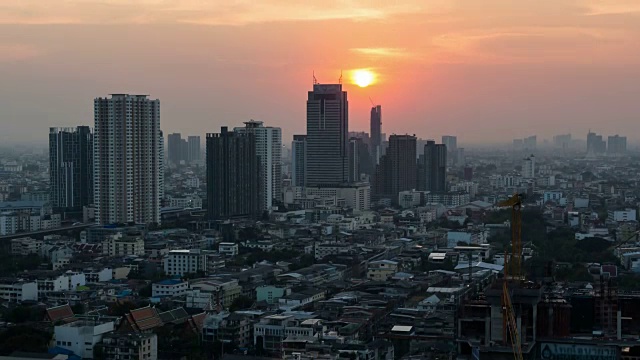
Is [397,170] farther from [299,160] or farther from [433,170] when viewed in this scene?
[299,160]

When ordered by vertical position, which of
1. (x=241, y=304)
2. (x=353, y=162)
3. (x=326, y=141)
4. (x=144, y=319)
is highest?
(x=326, y=141)

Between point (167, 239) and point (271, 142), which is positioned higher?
point (271, 142)

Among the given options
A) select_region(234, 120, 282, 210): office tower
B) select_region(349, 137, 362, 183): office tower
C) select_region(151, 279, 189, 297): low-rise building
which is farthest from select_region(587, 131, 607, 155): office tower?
select_region(151, 279, 189, 297): low-rise building

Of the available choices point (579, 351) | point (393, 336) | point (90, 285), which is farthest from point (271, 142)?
point (579, 351)

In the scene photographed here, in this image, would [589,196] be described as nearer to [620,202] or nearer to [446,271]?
[620,202]

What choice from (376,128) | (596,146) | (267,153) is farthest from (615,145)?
(267,153)

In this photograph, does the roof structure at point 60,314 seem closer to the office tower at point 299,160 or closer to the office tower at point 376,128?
the office tower at point 299,160

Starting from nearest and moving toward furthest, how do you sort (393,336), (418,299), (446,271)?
(393,336)
(418,299)
(446,271)
